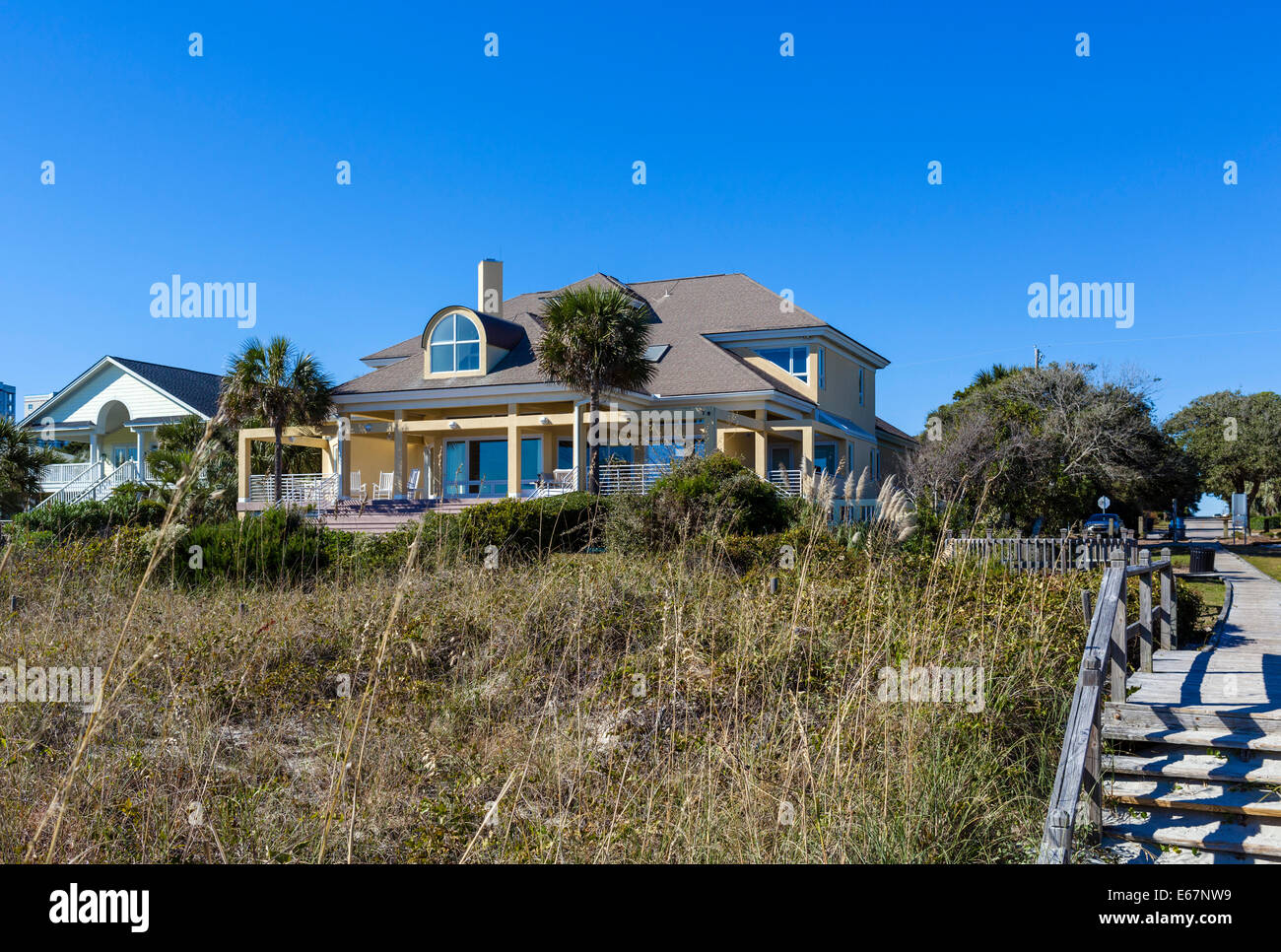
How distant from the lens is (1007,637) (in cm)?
671

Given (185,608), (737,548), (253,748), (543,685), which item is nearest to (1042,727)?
(543,685)

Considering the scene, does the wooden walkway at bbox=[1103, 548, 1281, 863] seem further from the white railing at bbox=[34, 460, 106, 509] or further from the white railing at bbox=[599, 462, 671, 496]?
the white railing at bbox=[34, 460, 106, 509]

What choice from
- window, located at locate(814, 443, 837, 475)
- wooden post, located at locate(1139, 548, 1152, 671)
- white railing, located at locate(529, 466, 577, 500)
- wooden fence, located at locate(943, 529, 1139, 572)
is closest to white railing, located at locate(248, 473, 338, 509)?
white railing, located at locate(529, 466, 577, 500)

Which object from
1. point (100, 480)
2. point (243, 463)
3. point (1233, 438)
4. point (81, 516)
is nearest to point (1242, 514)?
point (1233, 438)

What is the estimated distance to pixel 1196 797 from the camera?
5.61 m

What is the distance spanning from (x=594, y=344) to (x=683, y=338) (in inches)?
330

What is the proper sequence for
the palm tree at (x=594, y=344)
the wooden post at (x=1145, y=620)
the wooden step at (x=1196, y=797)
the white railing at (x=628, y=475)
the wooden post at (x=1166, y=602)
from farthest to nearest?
the white railing at (x=628, y=475), the palm tree at (x=594, y=344), the wooden post at (x=1166, y=602), the wooden post at (x=1145, y=620), the wooden step at (x=1196, y=797)

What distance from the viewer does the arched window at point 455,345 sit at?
91.2ft

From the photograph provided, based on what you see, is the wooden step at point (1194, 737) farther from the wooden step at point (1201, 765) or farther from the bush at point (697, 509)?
the bush at point (697, 509)

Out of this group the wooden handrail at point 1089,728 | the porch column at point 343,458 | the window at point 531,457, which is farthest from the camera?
the window at point 531,457

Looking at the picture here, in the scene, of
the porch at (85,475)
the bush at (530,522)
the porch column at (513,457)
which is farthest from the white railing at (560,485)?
the porch at (85,475)

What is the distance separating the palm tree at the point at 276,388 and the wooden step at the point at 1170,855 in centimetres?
2456

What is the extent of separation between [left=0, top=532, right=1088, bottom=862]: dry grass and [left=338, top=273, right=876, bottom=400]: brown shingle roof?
1751cm

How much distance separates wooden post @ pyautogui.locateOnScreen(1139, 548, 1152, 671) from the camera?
8.56 m
